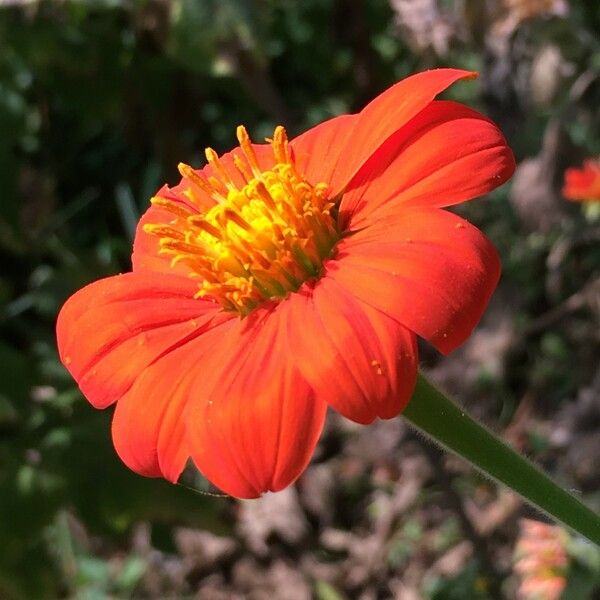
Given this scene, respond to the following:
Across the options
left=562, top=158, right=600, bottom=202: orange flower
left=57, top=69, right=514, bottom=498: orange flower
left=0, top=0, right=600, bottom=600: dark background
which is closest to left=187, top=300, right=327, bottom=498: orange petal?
left=57, top=69, right=514, bottom=498: orange flower

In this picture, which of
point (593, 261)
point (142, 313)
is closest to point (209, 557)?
point (593, 261)

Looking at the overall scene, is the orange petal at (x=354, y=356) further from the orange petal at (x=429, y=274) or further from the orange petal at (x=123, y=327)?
the orange petal at (x=123, y=327)

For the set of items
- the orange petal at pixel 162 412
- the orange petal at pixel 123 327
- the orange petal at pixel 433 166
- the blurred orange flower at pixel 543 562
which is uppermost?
the orange petal at pixel 433 166

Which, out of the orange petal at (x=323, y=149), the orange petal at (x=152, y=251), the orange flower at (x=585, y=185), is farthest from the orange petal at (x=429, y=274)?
the orange flower at (x=585, y=185)

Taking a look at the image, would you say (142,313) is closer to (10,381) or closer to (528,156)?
(10,381)

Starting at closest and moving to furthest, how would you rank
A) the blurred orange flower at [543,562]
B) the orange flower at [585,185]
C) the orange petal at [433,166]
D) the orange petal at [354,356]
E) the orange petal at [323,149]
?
1. the orange petal at [354,356]
2. the orange petal at [433,166]
3. the orange petal at [323,149]
4. the blurred orange flower at [543,562]
5. the orange flower at [585,185]

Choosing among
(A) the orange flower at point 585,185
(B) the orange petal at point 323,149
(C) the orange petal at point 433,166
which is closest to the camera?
(C) the orange petal at point 433,166

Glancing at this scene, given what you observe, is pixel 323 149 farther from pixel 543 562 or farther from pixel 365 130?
pixel 543 562
